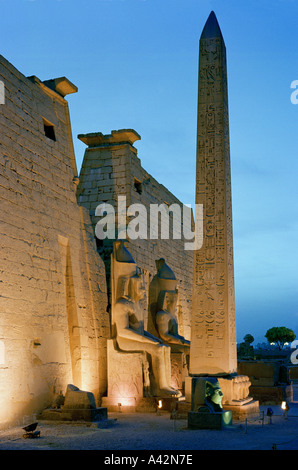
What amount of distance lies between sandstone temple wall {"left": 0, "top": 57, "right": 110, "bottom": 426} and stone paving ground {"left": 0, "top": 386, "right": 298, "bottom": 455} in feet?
3.15

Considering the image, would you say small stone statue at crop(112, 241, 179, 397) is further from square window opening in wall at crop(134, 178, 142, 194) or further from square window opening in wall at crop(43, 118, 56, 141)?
square window opening in wall at crop(134, 178, 142, 194)

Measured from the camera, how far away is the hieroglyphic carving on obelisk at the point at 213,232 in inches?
311

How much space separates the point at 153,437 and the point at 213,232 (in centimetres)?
285

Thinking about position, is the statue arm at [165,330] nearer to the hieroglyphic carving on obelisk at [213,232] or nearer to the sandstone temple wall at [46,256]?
the sandstone temple wall at [46,256]

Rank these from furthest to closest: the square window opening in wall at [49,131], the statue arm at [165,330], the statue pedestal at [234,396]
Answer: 1. the statue arm at [165,330]
2. the square window opening in wall at [49,131]
3. the statue pedestal at [234,396]

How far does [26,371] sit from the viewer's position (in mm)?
8102

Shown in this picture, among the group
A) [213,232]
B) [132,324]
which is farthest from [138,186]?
[213,232]

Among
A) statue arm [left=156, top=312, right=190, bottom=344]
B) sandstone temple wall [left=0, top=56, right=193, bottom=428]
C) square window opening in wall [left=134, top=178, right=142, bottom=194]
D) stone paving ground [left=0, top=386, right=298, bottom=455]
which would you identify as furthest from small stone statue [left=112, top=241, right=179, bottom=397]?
square window opening in wall [left=134, top=178, right=142, bottom=194]

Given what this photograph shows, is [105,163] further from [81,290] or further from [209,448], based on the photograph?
[209,448]

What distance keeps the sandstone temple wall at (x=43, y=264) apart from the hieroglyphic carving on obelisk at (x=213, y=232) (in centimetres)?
229

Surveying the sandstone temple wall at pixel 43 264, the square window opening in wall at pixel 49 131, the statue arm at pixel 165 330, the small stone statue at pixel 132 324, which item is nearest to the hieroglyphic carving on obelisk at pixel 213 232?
the small stone statue at pixel 132 324

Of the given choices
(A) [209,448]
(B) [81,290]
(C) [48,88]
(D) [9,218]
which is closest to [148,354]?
(B) [81,290]

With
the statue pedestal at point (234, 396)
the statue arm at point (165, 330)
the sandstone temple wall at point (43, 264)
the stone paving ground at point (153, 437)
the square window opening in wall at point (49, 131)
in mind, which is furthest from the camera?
the statue arm at point (165, 330)

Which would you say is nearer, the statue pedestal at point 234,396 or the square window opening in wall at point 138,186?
the statue pedestal at point 234,396
